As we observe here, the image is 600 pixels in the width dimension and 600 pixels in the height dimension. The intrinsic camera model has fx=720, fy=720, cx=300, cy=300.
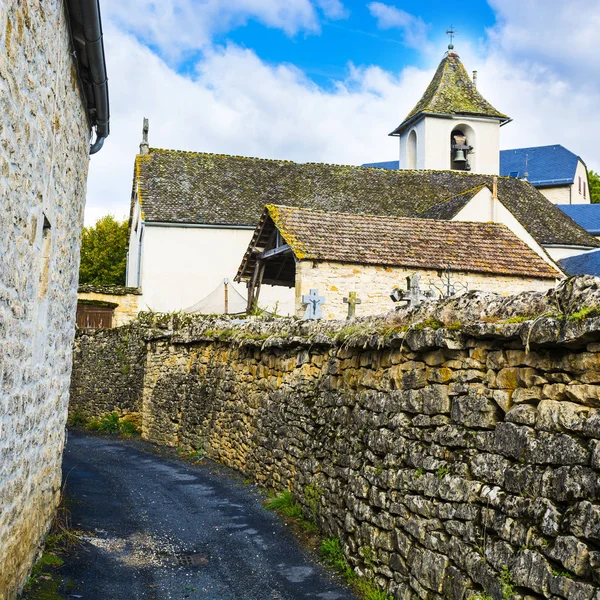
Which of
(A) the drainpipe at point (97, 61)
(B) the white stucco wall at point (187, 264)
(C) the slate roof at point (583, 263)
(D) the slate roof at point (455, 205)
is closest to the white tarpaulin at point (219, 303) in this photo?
(B) the white stucco wall at point (187, 264)

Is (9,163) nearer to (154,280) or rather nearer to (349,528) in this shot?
(349,528)

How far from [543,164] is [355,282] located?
40045 millimetres

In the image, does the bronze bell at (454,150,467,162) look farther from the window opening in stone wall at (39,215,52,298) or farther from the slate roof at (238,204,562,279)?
the window opening in stone wall at (39,215,52,298)

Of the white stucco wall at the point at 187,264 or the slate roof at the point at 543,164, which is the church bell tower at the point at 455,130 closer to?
the white stucco wall at the point at 187,264

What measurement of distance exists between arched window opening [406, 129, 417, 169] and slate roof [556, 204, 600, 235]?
10.7 m

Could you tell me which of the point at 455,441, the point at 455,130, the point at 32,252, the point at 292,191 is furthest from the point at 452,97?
the point at 32,252

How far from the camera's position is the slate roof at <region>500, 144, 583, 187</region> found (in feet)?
155

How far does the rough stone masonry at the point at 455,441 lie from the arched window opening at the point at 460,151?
86.3ft

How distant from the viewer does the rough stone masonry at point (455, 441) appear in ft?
11.5

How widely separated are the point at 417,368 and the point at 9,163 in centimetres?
299

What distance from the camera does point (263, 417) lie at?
9.27 meters

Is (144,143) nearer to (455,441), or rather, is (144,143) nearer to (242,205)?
(242,205)

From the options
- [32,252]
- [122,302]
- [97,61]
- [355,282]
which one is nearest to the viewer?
[32,252]

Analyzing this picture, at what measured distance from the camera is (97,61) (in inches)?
232
